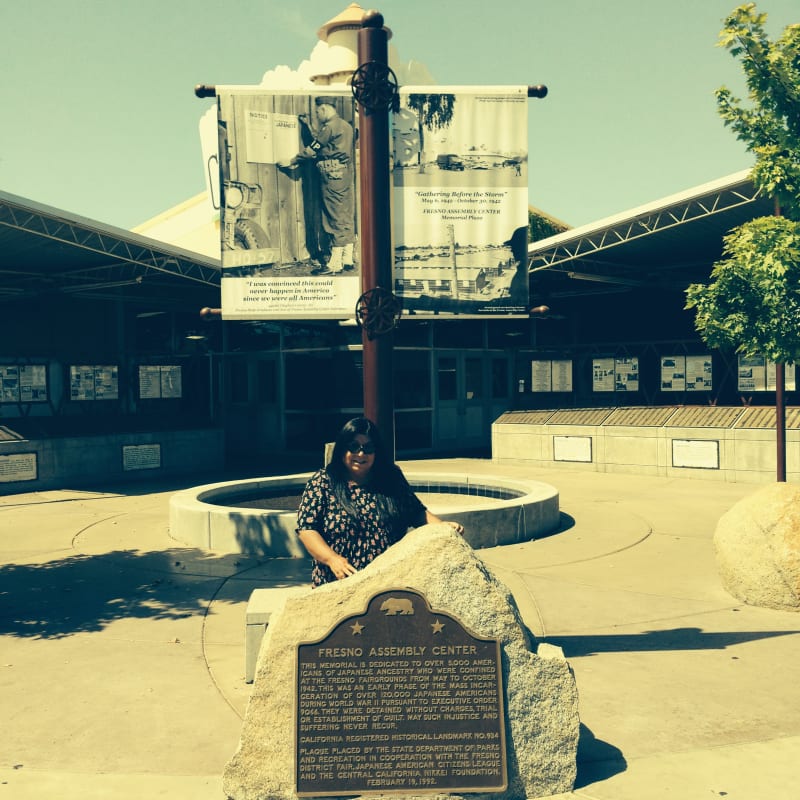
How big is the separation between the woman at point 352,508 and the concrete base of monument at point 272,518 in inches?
195

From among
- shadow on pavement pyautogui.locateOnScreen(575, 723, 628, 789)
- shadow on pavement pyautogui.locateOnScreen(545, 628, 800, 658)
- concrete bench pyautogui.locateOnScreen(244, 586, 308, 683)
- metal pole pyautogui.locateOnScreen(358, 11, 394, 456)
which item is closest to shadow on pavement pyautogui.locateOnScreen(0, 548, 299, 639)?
concrete bench pyautogui.locateOnScreen(244, 586, 308, 683)

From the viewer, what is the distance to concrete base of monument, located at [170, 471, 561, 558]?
9984 mm

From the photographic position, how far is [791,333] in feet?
35.2

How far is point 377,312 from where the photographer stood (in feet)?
19.8

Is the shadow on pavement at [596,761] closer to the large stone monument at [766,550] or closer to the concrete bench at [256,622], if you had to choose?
the concrete bench at [256,622]

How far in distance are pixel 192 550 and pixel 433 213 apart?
6058 mm

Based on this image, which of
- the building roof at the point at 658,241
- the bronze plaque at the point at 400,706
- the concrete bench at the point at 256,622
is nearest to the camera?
the bronze plaque at the point at 400,706

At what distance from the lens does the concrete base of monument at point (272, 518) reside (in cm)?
998

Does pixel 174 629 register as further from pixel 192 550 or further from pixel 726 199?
pixel 726 199

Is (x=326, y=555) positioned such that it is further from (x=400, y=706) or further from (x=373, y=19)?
(x=373, y=19)

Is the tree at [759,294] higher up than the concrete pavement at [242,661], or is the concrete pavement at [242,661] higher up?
the tree at [759,294]

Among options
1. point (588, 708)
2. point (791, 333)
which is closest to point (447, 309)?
point (588, 708)

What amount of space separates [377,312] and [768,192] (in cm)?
709

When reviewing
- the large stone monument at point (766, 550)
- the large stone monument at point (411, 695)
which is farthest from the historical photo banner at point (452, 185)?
the large stone monument at point (766, 550)
